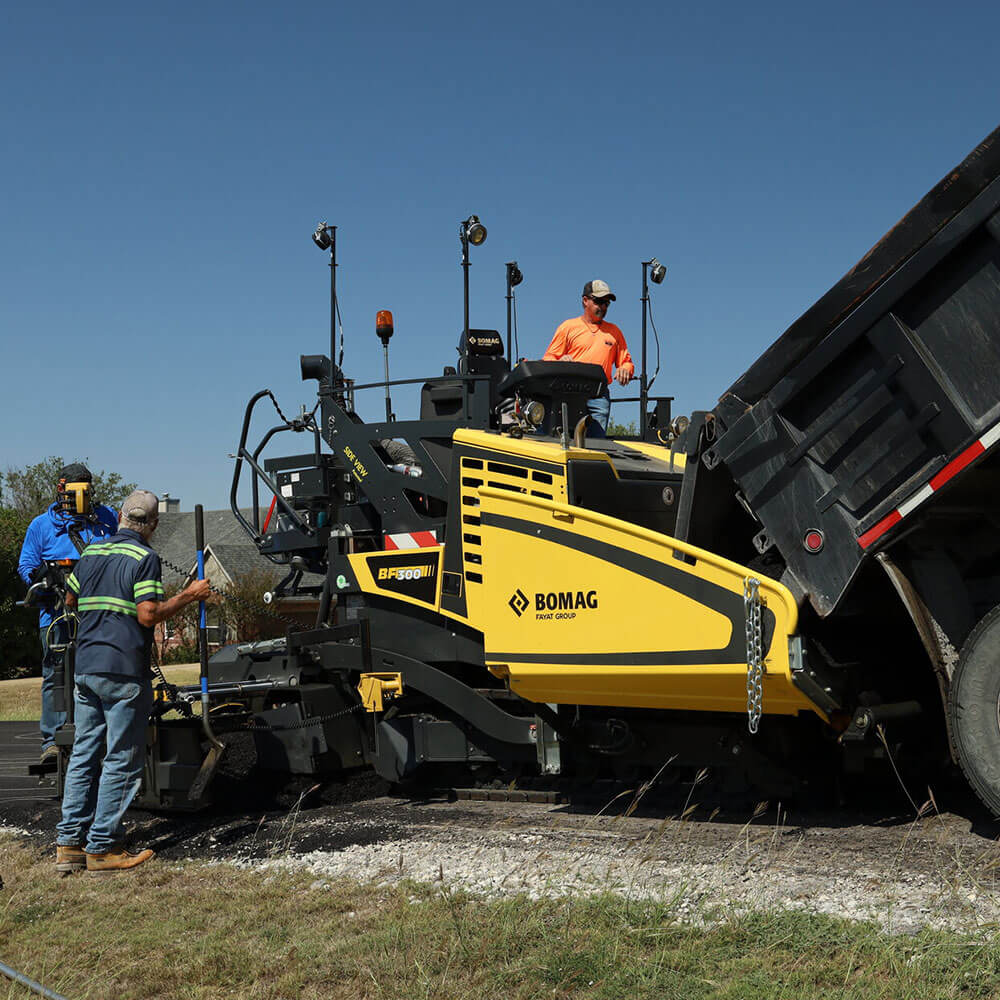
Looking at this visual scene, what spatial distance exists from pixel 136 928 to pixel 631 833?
2.38m

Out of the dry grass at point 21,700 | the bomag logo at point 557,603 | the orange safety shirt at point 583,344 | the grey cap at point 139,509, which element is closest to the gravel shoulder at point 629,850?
the bomag logo at point 557,603

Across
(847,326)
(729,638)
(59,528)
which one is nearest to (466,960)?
(729,638)

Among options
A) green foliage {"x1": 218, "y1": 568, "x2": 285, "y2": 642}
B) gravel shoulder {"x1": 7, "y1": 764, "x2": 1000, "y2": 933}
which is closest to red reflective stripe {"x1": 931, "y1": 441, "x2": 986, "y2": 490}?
gravel shoulder {"x1": 7, "y1": 764, "x2": 1000, "y2": 933}

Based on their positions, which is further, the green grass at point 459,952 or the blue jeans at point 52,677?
the blue jeans at point 52,677

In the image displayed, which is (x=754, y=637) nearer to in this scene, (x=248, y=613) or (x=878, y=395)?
(x=878, y=395)

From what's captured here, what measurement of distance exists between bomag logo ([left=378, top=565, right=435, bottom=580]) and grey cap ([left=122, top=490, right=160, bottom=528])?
149cm

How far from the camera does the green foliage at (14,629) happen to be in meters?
25.0

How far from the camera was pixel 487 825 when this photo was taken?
6109 mm

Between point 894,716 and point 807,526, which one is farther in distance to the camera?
point 894,716

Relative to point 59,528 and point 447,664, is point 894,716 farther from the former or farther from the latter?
point 59,528

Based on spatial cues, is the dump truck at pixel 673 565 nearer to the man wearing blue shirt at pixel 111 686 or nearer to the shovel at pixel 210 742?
the shovel at pixel 210 742

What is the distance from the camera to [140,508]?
5.87 m

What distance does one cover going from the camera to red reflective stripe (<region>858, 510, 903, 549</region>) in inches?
184

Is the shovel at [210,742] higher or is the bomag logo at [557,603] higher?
the bomag logo at [557,603]
